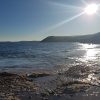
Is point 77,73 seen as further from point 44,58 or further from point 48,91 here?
point 44,58

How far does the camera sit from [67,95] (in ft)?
46.8

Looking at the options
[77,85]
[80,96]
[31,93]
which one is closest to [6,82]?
[31,93]

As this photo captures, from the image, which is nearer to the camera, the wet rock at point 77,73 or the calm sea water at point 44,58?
the wet rock at point 77,73

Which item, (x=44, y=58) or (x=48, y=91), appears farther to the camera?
(x=44, y=58)

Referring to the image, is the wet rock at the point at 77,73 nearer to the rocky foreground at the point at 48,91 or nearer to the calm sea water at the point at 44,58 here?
the rocky foreground at the point at 48,91

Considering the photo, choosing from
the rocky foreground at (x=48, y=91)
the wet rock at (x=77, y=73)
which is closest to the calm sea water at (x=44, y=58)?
the wet rock at (x=77, y=73)

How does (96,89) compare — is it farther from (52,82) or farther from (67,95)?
(52,82)

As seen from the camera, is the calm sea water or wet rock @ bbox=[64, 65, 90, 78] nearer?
wet rock @ bbox=[64, 65, 90, 78]

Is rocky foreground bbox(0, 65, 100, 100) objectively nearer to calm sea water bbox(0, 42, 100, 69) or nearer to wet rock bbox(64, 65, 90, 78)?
wet rock bbox(64, 65, 90, 78)

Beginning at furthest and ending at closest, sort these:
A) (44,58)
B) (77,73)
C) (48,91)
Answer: (44,58)
(77,73)
(48,91)

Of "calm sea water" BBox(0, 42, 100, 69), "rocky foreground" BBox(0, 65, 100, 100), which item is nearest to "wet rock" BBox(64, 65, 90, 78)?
"rocky foreground" BBox(0, 65, 100, 100)

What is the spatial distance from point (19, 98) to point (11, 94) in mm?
833

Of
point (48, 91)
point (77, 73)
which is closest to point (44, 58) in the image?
point (77, 73)

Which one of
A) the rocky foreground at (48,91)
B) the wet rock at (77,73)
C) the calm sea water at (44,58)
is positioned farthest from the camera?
the calm sea water at (44,58)
